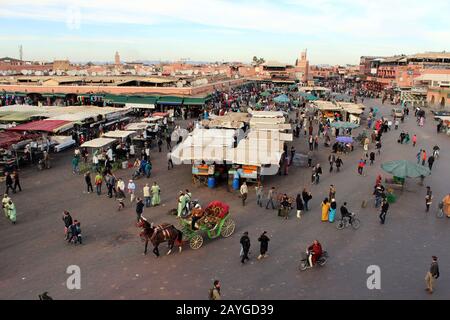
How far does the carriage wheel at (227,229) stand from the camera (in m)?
11.7

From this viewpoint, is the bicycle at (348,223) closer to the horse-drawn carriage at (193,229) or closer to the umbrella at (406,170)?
the horse-drawn carriage at (193,229)

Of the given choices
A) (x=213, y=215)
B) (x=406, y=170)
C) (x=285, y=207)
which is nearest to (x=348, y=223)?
(x=285, y=207)

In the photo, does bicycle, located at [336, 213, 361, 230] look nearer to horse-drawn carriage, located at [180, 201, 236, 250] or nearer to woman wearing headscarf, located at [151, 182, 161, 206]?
horse-drawn carriage, located at [180, 201, 236, 250]

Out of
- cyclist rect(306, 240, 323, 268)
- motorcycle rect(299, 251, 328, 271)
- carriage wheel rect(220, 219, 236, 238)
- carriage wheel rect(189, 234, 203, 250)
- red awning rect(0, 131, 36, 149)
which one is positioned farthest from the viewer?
red awning rect(0, 131, 36, 149)

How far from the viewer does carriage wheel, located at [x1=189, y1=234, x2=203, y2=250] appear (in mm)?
10881

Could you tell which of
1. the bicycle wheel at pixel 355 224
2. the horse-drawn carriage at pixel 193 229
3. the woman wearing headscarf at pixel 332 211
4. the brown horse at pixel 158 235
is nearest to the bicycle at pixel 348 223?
the bicycle wheel at pixel 355 224

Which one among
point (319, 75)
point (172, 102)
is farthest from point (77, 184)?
point (319, 75)

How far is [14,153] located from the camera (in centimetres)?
1992

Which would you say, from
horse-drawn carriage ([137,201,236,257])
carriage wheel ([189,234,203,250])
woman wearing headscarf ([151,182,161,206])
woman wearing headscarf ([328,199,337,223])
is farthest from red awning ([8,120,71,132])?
woman wearing headscarf ([328,199,337,223])

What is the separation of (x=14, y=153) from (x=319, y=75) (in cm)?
11431

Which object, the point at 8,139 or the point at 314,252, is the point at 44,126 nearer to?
the point at 8,139

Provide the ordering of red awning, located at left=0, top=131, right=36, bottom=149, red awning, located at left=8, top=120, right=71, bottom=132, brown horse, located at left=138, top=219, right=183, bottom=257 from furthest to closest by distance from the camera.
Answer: red awning, located at left=8, top=120, right=71, bottom=132 < red awning, located at left=0, top=131, right=36, bottom=149 < brown horse, located at left=138, top=219, right=183, bottom=257

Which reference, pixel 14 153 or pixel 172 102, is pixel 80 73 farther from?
pixel 14 153

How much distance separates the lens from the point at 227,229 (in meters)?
11.8
